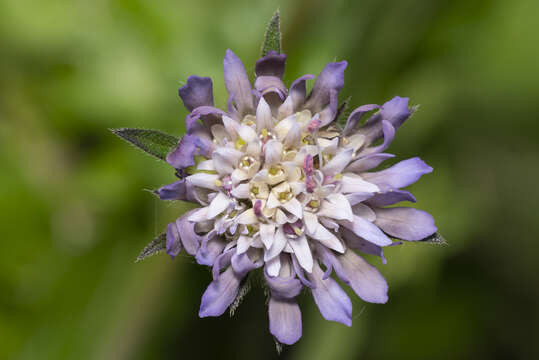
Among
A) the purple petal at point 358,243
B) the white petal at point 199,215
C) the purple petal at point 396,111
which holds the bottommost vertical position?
the purple petal at point 358,243

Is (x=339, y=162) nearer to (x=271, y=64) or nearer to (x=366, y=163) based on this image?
(x=366, y=163)

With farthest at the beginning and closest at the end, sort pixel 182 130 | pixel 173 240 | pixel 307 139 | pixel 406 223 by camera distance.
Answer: pixel 182 130
pixel 307 139
pixel 406 223
pixel 173 240

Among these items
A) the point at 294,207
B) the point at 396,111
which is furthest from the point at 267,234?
the point at 396,111

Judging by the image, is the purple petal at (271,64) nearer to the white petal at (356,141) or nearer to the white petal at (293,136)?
the white petal at (293,136)

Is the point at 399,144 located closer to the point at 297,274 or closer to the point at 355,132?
the point at 355,132

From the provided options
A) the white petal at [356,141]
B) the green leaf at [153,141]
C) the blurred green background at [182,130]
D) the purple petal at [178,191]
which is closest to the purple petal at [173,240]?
the purple petal at [178,191]

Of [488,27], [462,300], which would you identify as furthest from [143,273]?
[488,27]

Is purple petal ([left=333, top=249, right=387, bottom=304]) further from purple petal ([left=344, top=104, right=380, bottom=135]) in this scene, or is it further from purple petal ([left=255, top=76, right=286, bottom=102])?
purple petal ([left=255, top=76, right=286, bottom=102])
